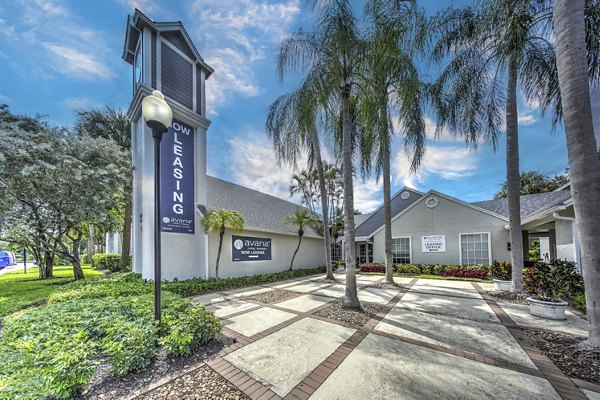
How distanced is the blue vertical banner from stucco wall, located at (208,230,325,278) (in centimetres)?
154

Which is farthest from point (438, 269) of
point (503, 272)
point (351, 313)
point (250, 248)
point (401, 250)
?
point (250, 248)

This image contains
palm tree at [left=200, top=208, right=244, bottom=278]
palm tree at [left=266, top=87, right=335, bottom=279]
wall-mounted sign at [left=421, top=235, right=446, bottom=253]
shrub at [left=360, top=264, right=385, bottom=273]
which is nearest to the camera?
Result: palm tree at [left=266, top=87, right=335, bottom=279]

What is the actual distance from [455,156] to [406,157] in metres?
2.46

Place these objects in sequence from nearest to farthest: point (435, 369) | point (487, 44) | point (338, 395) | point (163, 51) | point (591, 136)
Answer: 1. point (338, 395)
2. point (435, 369)
3. point (591, 136)
4. point (487, 44)
5. point (163, 51)

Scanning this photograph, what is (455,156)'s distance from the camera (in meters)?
10.9

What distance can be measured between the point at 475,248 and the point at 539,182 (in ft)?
82.8

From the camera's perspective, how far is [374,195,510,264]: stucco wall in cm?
1349

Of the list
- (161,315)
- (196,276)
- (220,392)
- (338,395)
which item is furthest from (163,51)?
(338,395)

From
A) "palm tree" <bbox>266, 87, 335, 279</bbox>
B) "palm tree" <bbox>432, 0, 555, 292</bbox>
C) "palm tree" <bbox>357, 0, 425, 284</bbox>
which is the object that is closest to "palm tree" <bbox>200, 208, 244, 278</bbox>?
"palm tree" <bbox>266, 87, 335, 279</bbox>

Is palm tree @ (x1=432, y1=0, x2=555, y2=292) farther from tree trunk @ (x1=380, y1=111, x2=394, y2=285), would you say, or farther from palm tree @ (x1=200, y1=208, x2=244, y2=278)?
palm tree @ (x1=200, y1=208, x2=244, y2=278)

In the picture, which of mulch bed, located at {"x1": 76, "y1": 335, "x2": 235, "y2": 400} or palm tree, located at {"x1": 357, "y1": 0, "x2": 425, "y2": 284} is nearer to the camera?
mulch bed, located at {"x1": 76, "y1": 335, "x2": 235, "y2": 400}

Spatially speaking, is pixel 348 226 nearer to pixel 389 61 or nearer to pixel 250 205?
pixel 389 61

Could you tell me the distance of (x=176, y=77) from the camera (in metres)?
10.8

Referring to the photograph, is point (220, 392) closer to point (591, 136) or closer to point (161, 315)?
point (161, 315)
